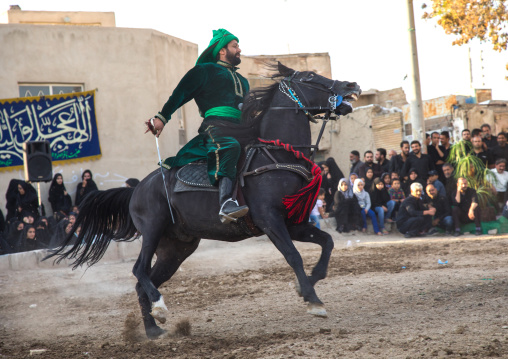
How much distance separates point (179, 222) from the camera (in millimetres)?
6598

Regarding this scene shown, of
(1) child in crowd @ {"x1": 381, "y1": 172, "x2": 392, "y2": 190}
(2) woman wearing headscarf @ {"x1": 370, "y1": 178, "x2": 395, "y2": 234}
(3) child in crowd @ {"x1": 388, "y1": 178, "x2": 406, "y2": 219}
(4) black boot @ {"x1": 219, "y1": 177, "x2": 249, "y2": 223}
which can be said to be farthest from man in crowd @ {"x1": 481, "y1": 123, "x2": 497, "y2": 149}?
(4) black boot @ {"x1": 219, "y1": 177, "x2": 249, "y2": 223}

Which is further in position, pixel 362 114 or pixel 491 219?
pixel 362 114

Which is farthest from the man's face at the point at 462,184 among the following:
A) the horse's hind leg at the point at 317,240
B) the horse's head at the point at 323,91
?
the horse's hind leg at the point at 317,240

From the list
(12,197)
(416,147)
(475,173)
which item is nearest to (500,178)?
(475,173)

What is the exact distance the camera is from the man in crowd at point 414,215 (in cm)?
1389

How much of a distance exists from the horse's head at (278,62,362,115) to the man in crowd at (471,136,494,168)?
895cm

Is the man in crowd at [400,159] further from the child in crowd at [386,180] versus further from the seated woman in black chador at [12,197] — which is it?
the seated woman in black chador at [12,197]

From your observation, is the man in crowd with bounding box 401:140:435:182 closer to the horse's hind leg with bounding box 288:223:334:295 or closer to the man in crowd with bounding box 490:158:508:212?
the man in crowd with bounding box 490:158:508:212

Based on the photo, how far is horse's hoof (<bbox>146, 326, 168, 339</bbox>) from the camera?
6246mm

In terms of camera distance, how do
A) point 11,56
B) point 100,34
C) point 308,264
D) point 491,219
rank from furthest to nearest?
point 100,34, point 11,56, point 491,219, point 308,264

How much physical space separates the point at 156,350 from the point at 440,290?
3341 mm

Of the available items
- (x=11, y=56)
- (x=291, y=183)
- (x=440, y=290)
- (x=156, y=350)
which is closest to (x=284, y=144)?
(x=291, y=183)

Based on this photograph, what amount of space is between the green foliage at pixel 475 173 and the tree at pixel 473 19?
5211mm

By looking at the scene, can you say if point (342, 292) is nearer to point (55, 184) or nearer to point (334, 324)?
point (334, 324)
